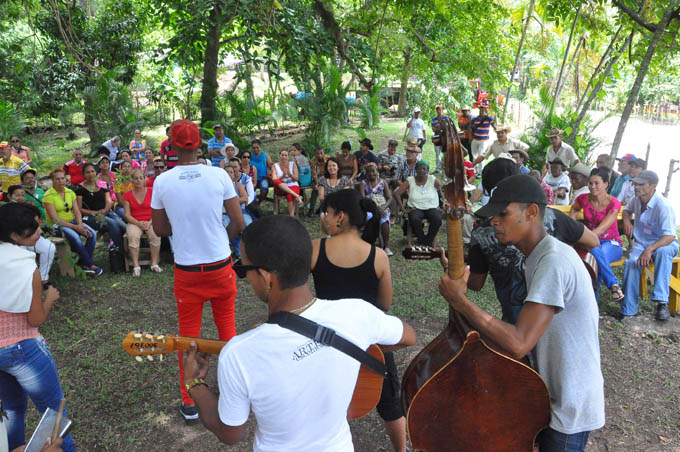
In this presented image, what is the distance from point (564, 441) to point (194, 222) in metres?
2.36

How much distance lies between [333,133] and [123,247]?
8.02 metres

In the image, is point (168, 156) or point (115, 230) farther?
point (168, 156)

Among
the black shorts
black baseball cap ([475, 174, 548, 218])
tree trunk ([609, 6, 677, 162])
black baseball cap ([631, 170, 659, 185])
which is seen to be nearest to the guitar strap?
black baseball cap ([475, 174, 548, 218])

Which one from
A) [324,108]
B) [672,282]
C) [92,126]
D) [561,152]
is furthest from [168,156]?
[672,282]

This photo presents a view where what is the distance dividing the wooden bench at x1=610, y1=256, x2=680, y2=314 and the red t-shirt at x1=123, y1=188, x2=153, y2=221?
612 centimetres

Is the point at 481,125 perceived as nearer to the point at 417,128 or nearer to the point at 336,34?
the point at 417,128

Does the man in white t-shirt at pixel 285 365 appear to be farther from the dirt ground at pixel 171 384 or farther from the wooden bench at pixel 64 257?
the wooden bench at pixel 64 257

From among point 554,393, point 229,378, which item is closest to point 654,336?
point 554,393

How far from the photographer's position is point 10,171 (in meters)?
9.14

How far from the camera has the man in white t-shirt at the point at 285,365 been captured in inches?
54.8

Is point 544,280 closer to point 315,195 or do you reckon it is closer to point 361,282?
point 361,282

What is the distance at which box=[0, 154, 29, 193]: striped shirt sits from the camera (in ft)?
29.6

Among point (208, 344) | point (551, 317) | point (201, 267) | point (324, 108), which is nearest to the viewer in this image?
point (551, 317)

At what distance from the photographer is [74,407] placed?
390 centimetres
